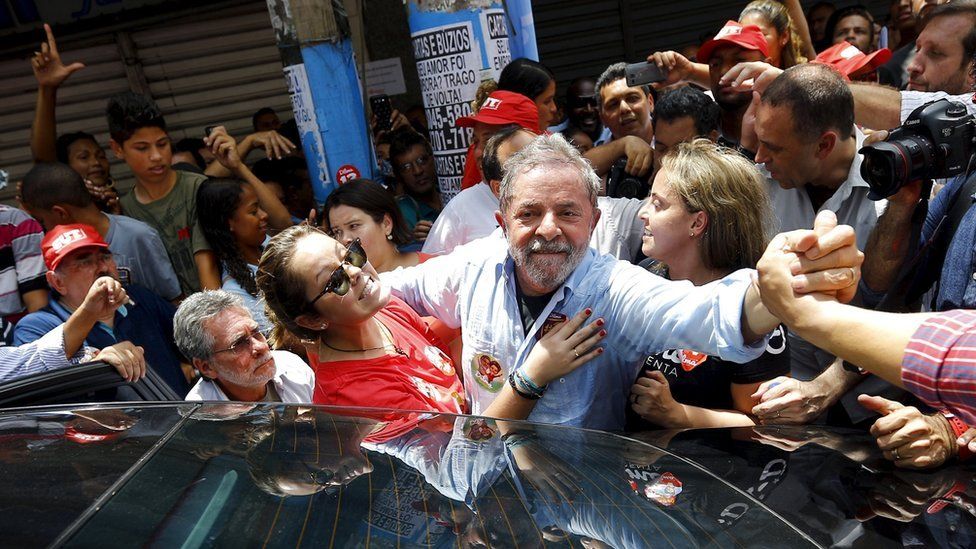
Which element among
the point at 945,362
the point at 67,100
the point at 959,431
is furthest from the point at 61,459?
the point at 67,100

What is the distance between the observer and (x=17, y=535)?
1200 mm

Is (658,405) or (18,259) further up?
(18,259)

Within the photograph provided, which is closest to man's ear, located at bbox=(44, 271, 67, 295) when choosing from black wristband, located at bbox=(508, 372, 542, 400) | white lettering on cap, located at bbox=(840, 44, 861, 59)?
black wristband, located at bbox=(508, 372, 542, 400)

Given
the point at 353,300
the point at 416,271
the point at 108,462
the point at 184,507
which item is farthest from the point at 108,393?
the point at 184,507

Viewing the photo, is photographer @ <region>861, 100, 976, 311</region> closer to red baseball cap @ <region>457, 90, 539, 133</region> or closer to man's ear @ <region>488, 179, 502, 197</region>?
man's ear @ <region>488, 179, 502, 197</region>

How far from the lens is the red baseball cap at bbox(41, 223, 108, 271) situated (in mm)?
3500

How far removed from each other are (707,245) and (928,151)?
0.69 meters

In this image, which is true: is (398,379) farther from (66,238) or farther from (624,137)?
(624,137)

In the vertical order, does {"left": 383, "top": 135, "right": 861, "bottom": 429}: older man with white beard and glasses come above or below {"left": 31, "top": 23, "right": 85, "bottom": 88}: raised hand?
below

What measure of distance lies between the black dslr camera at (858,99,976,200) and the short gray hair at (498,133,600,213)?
2.77 ft

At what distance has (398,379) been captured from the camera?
2.60 metres

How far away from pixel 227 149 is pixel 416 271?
2.15 meters

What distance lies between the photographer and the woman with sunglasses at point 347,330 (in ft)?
8.48

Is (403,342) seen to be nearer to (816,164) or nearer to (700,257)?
(700,257)
